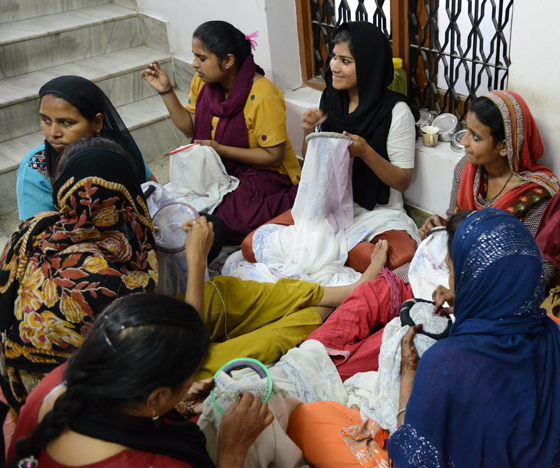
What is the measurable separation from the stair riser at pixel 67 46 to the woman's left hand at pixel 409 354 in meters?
3.95

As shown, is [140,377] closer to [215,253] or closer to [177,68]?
[215,253]

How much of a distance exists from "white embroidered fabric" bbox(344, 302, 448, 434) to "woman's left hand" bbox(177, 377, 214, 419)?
1.80 feet

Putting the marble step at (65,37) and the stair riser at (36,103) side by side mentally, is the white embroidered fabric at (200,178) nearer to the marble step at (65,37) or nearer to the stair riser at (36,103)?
the stair riser at (36,103)

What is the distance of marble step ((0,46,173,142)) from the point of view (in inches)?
161

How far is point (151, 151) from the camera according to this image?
4422 mm

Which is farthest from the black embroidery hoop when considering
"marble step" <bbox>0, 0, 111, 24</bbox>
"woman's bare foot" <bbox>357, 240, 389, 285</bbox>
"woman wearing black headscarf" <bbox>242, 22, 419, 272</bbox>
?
"marble step" <bbox>0, 0, 111, 24</bbox>

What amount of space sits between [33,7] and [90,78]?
1027 mm

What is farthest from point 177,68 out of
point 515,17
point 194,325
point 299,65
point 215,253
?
point 194,325

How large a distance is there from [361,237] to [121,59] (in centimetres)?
287

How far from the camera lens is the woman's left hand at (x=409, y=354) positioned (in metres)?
1.77

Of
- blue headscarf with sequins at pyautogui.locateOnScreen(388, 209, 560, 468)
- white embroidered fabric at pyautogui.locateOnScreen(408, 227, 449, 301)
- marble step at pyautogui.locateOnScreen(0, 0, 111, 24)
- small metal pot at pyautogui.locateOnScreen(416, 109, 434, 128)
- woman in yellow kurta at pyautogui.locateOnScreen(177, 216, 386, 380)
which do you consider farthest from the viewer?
marble step at pyautogui.locateOnScreen(0, 0, 111, 24)

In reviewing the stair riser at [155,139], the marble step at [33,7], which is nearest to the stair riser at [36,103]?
the stair riser at [155,139]

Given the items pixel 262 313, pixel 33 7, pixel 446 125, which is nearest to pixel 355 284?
pixel 262 313

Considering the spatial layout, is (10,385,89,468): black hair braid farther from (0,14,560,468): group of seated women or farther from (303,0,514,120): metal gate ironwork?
(303,0,514,120): metal gate ironwork
